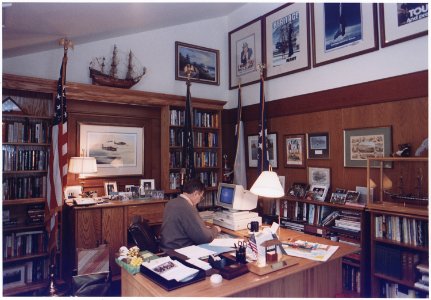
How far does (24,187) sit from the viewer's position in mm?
3479

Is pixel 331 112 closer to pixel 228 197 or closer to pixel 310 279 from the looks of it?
pixel 228 197

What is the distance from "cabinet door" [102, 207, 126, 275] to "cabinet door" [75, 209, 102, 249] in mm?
53

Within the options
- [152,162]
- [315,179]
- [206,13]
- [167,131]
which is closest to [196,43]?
[206,13]

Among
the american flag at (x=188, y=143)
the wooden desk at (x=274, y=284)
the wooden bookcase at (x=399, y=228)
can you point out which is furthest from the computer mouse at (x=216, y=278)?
the american flag at (x=188, y=143)

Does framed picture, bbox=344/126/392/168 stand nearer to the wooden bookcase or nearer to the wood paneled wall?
the wood paneled wall

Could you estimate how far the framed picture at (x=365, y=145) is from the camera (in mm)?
3258

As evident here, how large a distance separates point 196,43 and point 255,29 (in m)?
0.93

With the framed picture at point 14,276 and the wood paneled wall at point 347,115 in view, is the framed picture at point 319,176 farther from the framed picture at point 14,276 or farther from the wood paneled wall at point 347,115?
the framed picture at point 14,276

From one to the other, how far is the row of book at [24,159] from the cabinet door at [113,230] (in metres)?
0.88

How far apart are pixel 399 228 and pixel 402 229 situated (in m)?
0.03

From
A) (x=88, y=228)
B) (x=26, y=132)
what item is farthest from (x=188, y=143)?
(x=26, y=132)

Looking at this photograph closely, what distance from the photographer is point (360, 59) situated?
3.51 m

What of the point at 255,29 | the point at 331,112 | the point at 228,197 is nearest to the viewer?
the point at 228,197

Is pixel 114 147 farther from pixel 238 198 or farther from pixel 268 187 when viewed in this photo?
pixel 268 187
